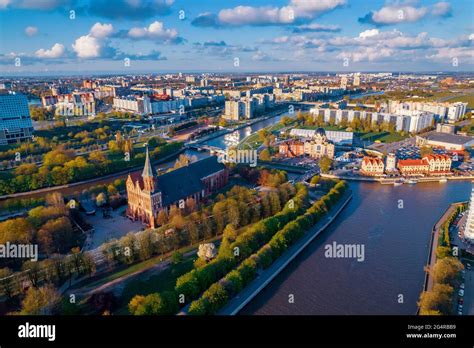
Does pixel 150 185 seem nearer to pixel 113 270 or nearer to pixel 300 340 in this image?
pixel 113 270

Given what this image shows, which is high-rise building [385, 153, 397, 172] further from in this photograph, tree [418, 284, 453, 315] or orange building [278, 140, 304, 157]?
tree [418, 284, 453, 315]

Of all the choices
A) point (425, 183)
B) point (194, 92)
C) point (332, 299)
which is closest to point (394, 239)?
point (332, 299)

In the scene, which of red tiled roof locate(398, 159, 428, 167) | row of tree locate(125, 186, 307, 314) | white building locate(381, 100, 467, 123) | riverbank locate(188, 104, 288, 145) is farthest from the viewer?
white building locate(381, 100, 467, 123)

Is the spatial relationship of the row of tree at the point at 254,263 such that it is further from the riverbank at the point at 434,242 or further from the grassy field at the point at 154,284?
the riverbank at the point at 434,242

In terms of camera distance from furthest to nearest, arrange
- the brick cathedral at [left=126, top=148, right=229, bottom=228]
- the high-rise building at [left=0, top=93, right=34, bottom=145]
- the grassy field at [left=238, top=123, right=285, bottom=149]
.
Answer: the high-rise building at [left=0, top=93, right=34, bottom=145], the grassy field at [left=238, top=123, right=285, bottom=149], the brick cathedral at [left=126, top=148, right=229, bottom=228]

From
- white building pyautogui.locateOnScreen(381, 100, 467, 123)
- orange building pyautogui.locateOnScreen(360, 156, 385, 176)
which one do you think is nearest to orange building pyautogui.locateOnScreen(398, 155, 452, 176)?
orange building pyautogui.locateOnScreen(360, 156, 385, 176)

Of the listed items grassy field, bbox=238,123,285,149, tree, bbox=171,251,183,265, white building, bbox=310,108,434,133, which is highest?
white building, bbox=310,108,434,133

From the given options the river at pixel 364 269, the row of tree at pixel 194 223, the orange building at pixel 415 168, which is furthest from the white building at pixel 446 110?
the row of tree at pixel 194 223

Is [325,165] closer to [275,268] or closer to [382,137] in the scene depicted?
[275,268]
